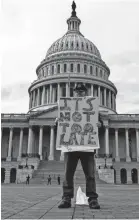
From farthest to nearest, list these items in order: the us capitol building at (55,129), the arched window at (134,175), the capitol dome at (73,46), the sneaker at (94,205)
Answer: the capitol dome at (73,46), the arched window at (134,175), the us capitol building at (55,129), the sneaker at (94,205)

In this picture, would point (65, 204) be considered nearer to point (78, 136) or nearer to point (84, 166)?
point (84, 166)

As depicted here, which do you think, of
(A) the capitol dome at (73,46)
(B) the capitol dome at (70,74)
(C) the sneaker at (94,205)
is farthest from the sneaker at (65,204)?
(A) the capitol dome at (73,46)

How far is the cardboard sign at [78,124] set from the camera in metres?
7.29

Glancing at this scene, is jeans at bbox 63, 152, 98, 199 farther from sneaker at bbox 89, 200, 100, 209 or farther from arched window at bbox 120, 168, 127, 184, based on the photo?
arched window at bbox 120, 168, 127, 184

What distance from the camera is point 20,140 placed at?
60.0 meters

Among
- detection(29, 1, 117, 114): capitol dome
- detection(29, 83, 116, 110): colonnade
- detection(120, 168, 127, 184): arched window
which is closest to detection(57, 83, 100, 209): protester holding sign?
detection(120, 168, 127, 184): arched window

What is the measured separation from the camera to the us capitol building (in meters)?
50.5

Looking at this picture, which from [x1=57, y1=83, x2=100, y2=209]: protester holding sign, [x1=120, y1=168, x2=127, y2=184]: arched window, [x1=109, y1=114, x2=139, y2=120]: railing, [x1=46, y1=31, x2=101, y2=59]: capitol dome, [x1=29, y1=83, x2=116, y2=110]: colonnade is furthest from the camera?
[x1=46, y1=31, x2=101, y2=59]: capitol dome

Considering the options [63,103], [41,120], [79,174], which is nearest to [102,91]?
[41,120]

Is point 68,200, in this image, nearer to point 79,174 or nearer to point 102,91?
point 79,174

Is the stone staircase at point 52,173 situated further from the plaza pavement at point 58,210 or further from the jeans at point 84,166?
the jeans at point 84,166

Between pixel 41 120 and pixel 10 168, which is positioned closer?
pixel 10 168

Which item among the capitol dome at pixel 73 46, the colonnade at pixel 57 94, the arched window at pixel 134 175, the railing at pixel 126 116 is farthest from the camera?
the capitol dome at pixel 73 46

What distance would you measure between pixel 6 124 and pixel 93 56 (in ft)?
119
